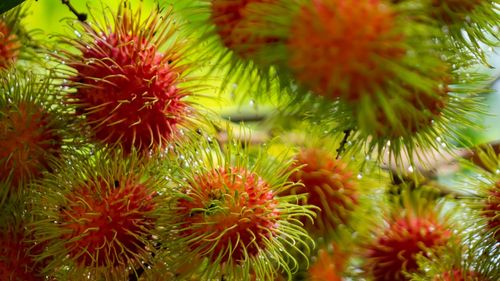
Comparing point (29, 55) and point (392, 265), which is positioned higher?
point (29, 55)

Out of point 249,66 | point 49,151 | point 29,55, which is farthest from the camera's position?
point 29,55

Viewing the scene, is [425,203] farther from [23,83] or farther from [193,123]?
[23,83]

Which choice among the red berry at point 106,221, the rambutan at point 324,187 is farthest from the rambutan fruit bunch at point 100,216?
the rambutan at point 324,187

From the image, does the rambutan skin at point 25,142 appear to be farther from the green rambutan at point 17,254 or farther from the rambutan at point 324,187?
the rambutan at point 324,187

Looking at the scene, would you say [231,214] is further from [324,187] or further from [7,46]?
[7,46]

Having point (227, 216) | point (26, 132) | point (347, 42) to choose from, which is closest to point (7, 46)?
point (26, 132)

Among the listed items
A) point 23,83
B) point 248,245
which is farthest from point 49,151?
point 248,245

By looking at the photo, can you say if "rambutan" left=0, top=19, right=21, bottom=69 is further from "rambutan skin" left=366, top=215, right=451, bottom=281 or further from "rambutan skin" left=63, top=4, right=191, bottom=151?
"rambutan skin" left=366, top=215, right=451, bottom=281
